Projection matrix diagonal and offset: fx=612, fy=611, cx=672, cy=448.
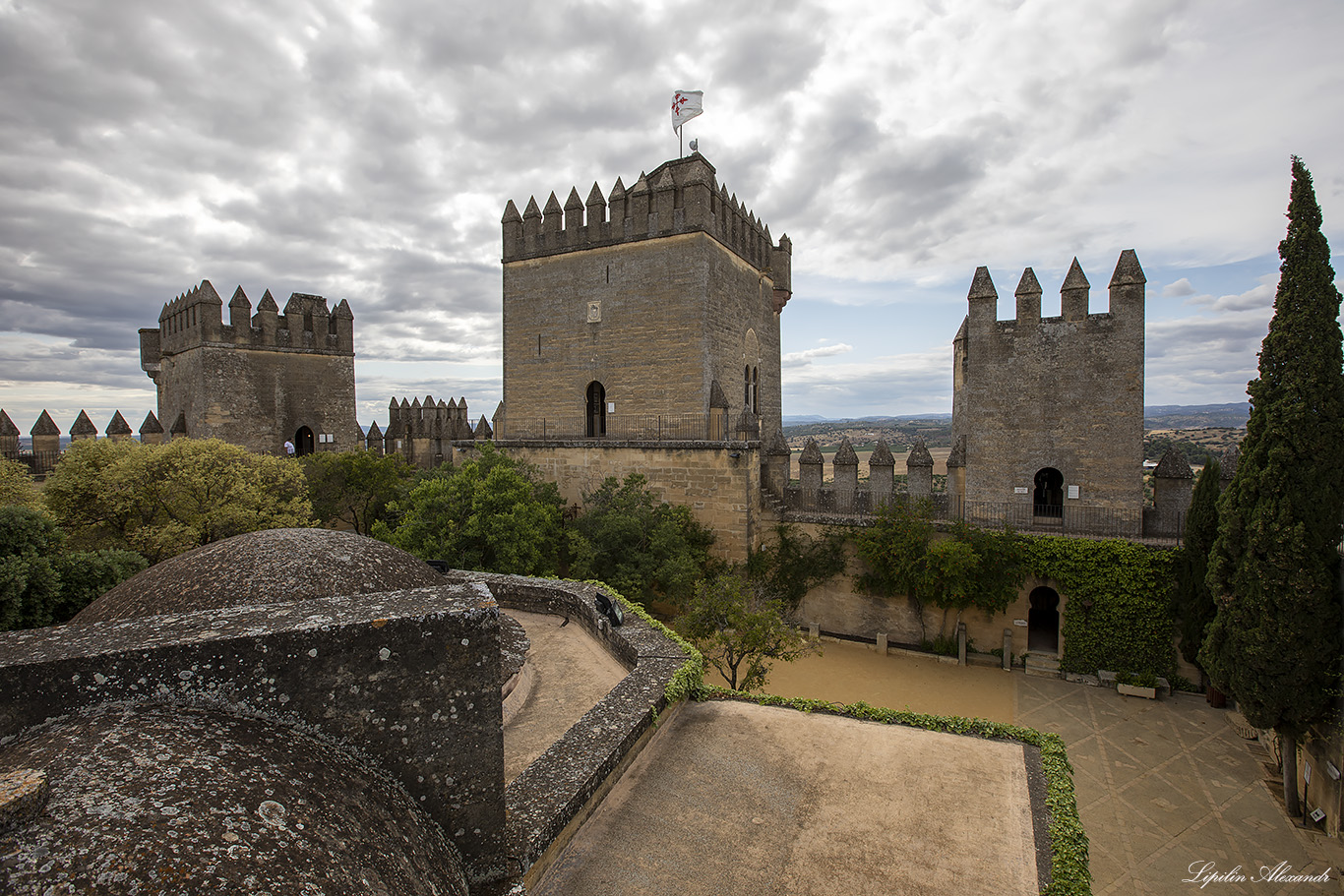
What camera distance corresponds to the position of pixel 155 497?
1467 centimetres

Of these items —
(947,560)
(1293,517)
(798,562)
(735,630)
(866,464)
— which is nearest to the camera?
(1293,517)

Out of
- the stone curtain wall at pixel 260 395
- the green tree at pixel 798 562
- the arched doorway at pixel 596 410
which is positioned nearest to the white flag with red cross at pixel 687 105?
the arched doorway at pixel 596 410

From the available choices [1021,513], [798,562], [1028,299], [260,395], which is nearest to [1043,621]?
[1021,513]

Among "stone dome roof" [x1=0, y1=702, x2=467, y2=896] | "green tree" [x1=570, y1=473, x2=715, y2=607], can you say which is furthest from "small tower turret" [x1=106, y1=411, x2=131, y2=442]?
"stone dome roof" [x1=0, y1=702, x2=467, y2=896]

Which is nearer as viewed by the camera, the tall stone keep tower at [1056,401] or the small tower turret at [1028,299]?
the tall stone keep tower at [1056,401]

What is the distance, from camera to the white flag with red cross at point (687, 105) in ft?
60.8

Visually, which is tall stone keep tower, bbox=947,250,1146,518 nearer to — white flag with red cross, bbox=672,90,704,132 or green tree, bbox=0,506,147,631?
white flag with red cross, bbox=672,90,704,132

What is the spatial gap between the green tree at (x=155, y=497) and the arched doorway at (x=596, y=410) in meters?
8.80

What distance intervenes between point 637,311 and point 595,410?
3.55 m

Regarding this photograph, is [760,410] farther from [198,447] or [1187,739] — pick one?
[198,447]

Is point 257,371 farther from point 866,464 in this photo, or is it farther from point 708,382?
point 866,464

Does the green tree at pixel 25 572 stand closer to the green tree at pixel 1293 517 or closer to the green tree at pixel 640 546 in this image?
the green tree at pixel 640 546

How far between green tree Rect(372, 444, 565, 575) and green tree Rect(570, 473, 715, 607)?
1.14m

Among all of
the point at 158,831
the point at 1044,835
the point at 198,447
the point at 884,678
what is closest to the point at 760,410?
the point at 884,678
